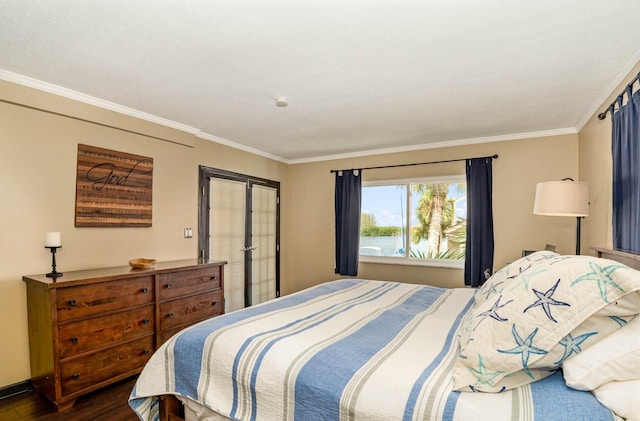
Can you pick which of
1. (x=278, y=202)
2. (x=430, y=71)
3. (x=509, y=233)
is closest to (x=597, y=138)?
(x=509, y=233)

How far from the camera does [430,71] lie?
234cm

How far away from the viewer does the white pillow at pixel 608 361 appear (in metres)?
1.03

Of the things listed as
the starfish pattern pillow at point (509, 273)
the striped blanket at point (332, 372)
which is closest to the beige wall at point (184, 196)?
the starfish pattern pillow at point (509, 273)

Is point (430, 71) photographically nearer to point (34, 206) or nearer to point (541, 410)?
Answer: point (541, 410)

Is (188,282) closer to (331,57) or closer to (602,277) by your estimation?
(331,57)

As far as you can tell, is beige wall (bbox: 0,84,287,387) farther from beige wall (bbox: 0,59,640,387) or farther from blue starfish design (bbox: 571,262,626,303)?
blue starfish design (bbox: 571,262,626,303)

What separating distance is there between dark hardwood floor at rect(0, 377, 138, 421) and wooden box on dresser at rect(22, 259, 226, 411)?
8 centimetres

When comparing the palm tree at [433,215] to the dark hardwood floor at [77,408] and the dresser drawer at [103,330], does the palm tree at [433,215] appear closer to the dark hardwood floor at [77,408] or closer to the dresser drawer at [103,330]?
the dresser drawer at [103,330]

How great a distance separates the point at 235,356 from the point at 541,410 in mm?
1170

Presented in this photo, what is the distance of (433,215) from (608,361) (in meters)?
3.42

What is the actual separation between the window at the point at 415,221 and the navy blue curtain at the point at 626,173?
1782 millimetres

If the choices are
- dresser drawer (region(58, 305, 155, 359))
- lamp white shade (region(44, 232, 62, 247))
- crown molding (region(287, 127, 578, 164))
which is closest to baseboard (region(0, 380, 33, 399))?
dresser drawer (region(58, 305, 155, 359))

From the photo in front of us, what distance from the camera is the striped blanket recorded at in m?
1.08

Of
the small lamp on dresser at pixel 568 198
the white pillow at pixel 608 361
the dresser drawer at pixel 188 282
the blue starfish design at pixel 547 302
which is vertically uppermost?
the small lamp on dresser at pixel 568 198
